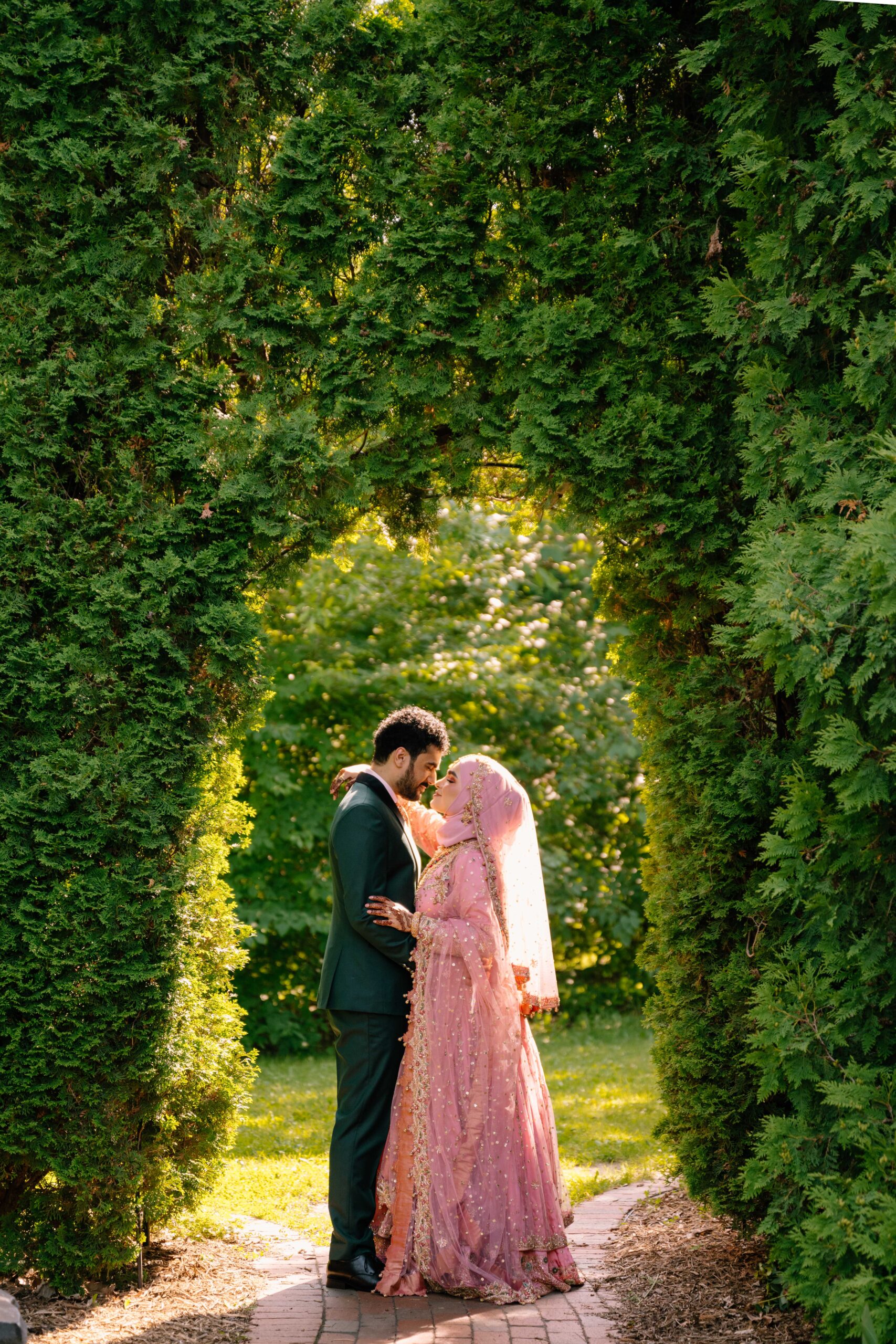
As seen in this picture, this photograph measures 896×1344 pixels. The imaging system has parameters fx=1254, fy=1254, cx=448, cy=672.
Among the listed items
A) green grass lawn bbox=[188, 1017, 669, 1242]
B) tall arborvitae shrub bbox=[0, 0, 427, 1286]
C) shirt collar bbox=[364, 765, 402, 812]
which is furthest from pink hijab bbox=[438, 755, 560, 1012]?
green grass lawn bbox=[188, 1017, 669, 1242]

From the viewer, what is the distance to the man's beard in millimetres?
5246

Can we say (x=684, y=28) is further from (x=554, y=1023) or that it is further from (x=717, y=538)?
(x=554, y=1023)

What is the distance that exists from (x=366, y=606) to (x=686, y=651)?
689cm

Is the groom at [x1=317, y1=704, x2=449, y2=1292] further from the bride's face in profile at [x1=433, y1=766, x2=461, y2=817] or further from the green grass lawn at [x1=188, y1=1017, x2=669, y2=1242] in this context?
the green grass lawn at [x1=188, y1=1017, x2=669, y2=1242]

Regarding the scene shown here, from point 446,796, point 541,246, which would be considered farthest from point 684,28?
point 446,796

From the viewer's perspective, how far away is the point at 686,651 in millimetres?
5242

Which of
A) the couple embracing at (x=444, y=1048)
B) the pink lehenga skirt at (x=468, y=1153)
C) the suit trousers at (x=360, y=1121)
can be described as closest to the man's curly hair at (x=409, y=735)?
the couple embracing at (x=444, y=1048)

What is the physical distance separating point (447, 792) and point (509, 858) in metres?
0.37

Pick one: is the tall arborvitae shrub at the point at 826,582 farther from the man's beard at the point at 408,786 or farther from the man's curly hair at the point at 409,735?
the man's beard at the point at 408,786

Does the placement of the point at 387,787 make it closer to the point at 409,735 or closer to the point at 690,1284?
the point at 409,735

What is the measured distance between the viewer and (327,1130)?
330 inches

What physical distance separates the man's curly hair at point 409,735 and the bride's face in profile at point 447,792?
0.14 metres

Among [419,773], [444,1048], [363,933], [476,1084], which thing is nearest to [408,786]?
[419,773]

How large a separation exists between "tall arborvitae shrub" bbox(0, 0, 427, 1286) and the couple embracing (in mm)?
670
